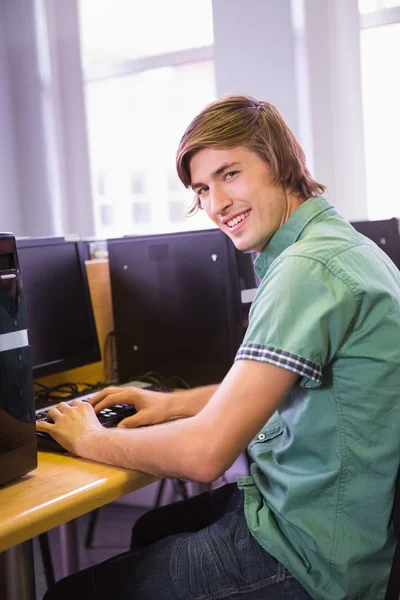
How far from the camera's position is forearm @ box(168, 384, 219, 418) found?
56.5 inches

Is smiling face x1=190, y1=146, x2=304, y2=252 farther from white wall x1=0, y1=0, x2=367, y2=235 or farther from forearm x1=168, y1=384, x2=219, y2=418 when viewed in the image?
white wall x1=0, y1=0, x2=367, y2=235

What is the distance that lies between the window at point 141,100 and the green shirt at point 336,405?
316cm

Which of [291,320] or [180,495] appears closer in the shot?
[291,320]

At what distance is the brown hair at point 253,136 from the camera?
4.10 feet

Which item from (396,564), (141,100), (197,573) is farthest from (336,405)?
(141,100)

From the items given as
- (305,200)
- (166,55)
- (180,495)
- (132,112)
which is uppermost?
(166,55)

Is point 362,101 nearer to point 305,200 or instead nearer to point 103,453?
point 305,200

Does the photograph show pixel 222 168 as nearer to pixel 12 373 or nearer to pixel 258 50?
pixel 12 373

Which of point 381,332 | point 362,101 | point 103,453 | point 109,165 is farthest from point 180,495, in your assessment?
point 109,165

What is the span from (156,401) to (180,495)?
1.30 meters

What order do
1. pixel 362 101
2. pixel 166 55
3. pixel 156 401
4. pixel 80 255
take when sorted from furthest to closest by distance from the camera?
pixel 166 55
pixel 362 101
pixel 80 255
pixel 156 401

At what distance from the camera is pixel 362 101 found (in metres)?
3.57

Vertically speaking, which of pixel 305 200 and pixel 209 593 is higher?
pixel 305 200

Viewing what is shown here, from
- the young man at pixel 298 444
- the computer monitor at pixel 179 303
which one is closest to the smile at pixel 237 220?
the young man at pixel 298 444
